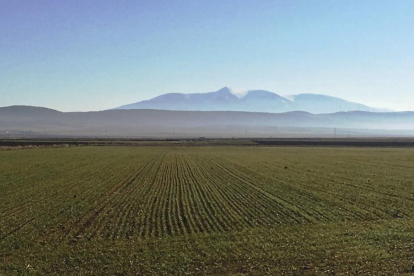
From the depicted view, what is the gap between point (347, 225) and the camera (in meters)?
16.4

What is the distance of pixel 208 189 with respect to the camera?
25.8m

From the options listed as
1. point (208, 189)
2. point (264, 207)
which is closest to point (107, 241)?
point (264, 207)

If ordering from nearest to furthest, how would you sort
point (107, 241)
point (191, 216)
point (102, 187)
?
point (107, 241), point (191, 216), point (102, 187)

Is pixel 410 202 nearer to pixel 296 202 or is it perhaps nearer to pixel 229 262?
pixel 296 202

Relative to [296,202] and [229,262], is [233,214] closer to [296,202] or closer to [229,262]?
[296,202]

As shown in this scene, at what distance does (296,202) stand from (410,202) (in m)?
5.83

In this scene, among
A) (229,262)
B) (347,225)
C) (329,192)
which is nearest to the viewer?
(229,262)

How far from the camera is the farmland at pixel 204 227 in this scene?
11.8 meters

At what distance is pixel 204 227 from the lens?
16.0m

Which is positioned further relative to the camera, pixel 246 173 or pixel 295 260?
pixel 246 173

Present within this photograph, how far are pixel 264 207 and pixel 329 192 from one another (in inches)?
258

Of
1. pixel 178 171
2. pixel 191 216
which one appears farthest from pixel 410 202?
pixel 178 171

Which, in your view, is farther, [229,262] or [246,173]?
[246,173]

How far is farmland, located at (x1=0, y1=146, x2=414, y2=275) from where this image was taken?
11.8 metres
